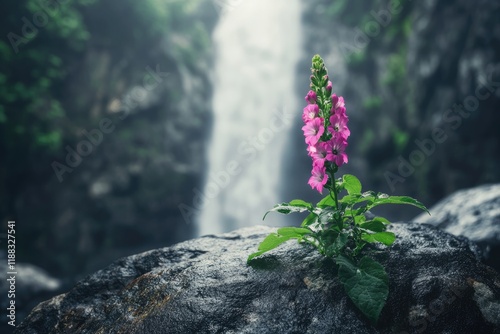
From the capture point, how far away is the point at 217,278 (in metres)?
2.35

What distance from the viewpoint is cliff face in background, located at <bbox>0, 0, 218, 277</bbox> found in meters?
13.5

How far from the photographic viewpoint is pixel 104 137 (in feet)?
51.9

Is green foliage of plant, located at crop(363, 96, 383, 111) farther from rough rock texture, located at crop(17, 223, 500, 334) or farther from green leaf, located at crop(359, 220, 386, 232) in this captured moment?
green leaf, located at crop(359, 220, 386, 232)

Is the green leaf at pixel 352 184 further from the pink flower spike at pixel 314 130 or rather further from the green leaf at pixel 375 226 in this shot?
the pink flower spike at pixel 314 130

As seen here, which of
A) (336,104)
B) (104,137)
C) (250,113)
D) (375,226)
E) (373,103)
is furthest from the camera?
(250,113)

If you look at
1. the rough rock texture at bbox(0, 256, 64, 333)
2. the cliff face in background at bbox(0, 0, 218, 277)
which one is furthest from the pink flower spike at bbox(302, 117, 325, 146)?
the cliff face in background at bbox(0, 0, 218, 277)

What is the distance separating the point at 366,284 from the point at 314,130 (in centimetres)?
101

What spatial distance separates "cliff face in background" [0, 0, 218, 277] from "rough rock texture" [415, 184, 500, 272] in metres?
13.4

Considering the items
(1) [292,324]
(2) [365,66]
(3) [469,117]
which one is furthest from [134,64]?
(1) [292,324]

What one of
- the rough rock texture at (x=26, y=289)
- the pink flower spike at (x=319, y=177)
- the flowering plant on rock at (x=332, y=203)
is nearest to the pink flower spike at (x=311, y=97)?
the flowering plant on rock at (x=332, y=203)

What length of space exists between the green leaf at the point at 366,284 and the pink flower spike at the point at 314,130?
2.54 ft

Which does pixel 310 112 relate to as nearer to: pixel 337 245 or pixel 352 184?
pixel 352 184

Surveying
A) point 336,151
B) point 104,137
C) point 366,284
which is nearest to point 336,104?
point 336,151

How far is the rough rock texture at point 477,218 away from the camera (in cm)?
398
